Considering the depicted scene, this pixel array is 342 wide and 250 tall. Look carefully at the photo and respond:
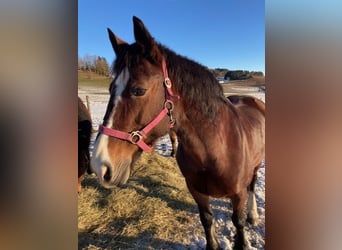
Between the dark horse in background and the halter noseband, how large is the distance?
0.22 meters

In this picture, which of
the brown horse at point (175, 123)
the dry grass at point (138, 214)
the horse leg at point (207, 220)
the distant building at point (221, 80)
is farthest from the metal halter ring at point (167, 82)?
the dry grass at point (138, 214)

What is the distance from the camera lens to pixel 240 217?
1.02 m

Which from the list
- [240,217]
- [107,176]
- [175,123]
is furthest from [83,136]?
[240,217]

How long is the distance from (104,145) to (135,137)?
92mm

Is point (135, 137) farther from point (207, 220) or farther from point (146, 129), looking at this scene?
point (207, 220)

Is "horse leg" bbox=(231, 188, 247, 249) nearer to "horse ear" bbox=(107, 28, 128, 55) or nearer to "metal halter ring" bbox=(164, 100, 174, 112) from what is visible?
"metal halter ring" bbox=(164, 100, 174, 112)

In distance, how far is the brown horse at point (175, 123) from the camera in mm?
743

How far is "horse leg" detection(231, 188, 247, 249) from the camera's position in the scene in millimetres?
981

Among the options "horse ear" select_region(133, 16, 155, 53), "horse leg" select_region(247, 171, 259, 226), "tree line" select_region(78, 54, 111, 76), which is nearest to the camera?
"horse ear" select_region(133, 16, 155, 53)

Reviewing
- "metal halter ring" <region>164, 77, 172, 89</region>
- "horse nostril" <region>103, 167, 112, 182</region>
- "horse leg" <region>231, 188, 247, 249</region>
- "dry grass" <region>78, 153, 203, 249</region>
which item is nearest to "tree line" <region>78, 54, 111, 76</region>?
"metal halter ring" <region>164, 77, 172, 89</region>

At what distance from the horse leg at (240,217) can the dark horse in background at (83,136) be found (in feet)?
1.88
